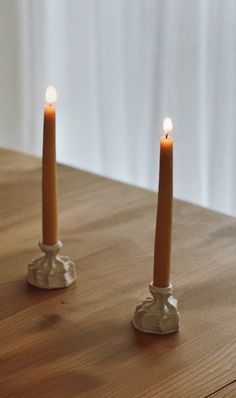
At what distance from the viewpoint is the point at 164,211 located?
1096 mm

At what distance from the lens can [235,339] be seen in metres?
1.12

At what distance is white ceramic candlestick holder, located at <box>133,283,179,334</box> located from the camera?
1.14m

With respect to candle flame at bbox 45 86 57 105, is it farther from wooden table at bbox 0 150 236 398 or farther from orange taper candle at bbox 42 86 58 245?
wooden table at bbox 0 150 236 398

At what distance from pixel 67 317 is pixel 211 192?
1.60m

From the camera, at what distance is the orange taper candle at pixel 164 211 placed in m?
1.07

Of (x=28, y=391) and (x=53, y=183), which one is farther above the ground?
(x=53, y=183)

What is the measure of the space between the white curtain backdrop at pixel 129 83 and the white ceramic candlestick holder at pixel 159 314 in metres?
1.51

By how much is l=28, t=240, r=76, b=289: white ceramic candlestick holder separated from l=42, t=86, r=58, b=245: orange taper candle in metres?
0.03

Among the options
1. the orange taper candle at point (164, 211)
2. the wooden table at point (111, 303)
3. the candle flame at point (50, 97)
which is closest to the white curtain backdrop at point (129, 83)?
the wooden table at point (111, 303)

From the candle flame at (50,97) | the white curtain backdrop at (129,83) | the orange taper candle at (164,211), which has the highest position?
the candle flame at (50,97)

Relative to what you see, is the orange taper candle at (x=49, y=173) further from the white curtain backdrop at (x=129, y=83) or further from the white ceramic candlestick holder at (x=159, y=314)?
the white curtain backdrop at (x=129, y=83)

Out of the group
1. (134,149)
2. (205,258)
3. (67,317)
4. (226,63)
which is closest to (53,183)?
(67,317)

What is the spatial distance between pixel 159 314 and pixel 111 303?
0.35 feet

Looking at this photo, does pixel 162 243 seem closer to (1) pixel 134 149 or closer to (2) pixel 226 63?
(2) pixel 226 63
